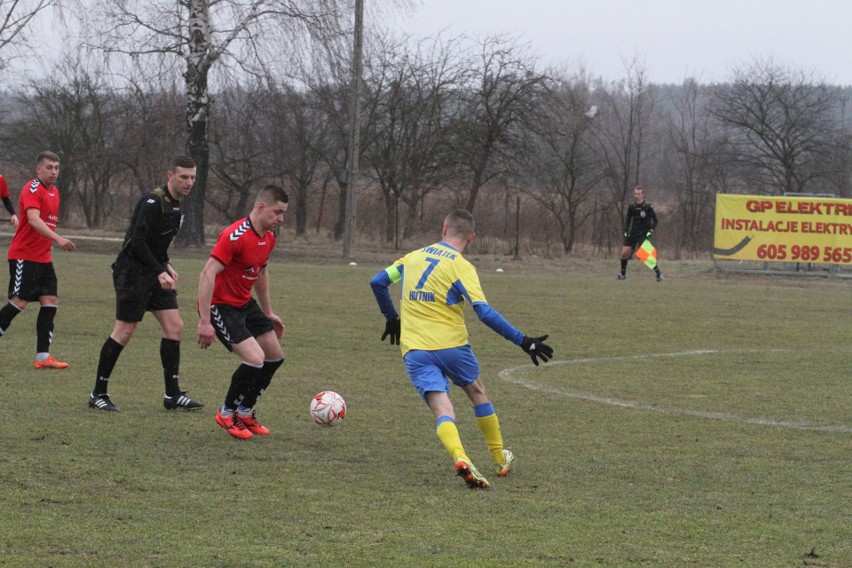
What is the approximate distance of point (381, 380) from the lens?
991 centimetres

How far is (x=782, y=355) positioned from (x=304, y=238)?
30.1 metres

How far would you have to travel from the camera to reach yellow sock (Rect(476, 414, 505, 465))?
241 inches

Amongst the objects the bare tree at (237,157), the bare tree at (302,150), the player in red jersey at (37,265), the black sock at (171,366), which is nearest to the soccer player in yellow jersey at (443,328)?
the black sock at (171,366)

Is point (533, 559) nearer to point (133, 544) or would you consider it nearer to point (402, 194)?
point (133, 544)

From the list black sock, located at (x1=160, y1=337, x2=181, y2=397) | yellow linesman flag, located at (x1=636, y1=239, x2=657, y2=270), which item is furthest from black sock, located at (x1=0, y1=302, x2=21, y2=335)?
yellow linesman flag, located at (x1=636, y1=239, x2=657, y2=270)

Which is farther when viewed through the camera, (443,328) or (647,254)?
(647,254)

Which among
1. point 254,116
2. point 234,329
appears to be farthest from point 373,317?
point 254,116

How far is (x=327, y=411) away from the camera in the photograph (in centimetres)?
712

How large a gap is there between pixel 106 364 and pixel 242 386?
1385 mm

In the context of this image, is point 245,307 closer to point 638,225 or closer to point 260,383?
point 260,383

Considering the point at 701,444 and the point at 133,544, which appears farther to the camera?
the point at 701,444

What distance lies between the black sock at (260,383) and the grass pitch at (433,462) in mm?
289

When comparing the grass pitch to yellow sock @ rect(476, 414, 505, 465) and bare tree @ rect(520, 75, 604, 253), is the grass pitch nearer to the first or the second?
yellow sock @ rect(476, 414, 505, 465)


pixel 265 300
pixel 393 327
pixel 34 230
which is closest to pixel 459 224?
pixel 393 327
